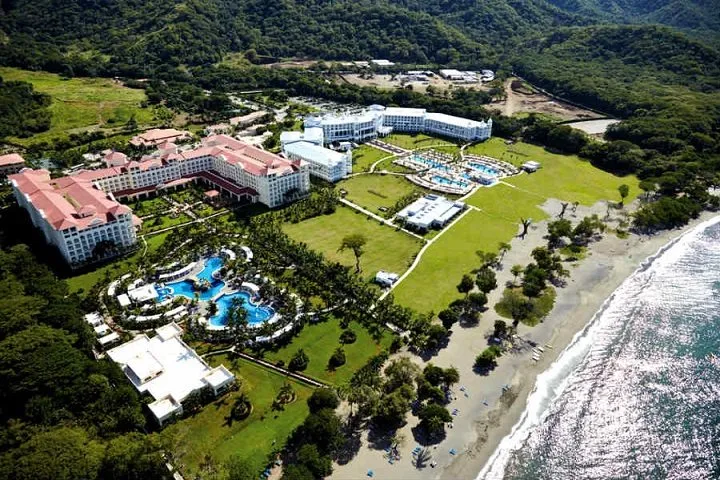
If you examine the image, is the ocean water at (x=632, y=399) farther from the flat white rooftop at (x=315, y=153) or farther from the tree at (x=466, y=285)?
the flat white rooftop at (x=315, y=153)

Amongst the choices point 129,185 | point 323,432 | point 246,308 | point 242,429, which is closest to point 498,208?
point 246,308

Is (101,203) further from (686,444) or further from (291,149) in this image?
(686,444)

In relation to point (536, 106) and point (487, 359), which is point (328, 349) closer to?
point (487, 359)

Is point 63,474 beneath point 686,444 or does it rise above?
above

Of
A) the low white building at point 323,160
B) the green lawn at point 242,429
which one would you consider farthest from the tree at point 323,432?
the low white building at point 323,160

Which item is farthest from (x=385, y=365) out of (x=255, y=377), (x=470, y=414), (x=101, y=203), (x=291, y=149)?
(x=291, y=149)

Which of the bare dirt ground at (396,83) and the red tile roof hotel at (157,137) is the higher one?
the red tile roof hotel at (157,137)
